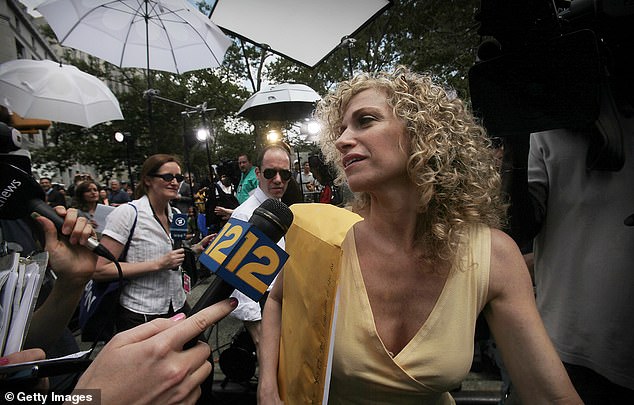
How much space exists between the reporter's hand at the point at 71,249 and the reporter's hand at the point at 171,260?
4.26ft

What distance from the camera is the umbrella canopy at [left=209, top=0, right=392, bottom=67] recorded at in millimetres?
4074

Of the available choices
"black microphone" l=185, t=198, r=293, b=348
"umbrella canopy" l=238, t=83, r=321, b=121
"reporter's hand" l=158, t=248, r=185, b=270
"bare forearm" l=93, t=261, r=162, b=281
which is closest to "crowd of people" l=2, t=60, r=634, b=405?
"black microphone" l=185, t=198, r=293, b=348

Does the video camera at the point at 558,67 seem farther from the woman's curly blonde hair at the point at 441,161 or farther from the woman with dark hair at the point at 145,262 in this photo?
the woman with dark hair at the point at 145,262

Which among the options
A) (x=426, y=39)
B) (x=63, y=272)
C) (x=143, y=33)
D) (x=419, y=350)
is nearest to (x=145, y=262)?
(x=63, y=272)

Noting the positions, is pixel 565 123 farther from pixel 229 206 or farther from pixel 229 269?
pixel 229 206

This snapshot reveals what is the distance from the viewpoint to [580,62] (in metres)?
1.30

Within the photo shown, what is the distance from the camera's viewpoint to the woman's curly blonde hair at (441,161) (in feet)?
4.98

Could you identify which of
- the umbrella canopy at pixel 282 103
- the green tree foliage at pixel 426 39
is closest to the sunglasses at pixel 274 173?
the umbrella canopy at pixel 282 103

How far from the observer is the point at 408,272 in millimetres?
1525

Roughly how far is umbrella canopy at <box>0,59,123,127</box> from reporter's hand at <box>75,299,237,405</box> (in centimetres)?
536

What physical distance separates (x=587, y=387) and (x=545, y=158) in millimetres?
1008

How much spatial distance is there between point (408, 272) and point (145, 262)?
2.08 m

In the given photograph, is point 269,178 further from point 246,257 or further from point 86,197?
point 86,197

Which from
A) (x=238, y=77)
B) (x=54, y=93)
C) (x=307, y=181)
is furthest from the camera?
(x=238, y=77)
